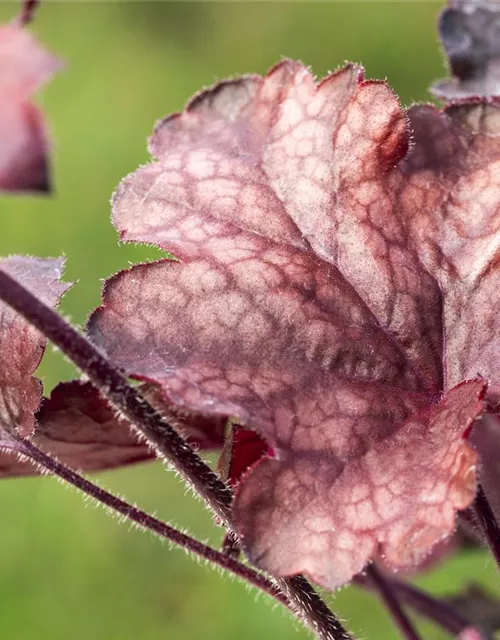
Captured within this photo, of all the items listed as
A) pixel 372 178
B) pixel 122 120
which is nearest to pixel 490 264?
pixel 372 178

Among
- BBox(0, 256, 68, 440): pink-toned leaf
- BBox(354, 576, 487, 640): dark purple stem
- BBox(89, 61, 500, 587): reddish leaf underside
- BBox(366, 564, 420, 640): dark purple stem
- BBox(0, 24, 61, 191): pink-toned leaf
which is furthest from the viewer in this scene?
BBox(354, 576, 487, 640): dark purple stem

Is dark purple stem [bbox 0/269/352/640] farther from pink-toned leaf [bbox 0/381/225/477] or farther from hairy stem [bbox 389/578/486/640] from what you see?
hairy stem [bbox 389/578/486/640]

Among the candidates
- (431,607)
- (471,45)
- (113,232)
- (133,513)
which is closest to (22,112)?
(133,513)

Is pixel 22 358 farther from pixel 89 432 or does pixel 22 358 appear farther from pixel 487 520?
pixel 487 520

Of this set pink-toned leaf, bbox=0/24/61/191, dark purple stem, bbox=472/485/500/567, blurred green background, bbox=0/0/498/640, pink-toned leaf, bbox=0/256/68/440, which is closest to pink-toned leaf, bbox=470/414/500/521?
dark purple stem, bbox=472/485/500/567

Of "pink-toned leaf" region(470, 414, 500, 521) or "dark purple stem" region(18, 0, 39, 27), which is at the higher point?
"dark purple stem" region(18, 0, 39, 27)

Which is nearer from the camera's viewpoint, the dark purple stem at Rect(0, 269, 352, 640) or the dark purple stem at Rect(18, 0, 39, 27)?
the dark purple stem at Rect(0, 269, 352, 640)

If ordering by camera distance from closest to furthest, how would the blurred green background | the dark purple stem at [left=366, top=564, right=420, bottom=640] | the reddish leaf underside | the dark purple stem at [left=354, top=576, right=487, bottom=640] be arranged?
the reddish leaf underside < the dark purple stem at [left=366, top=564, right=420, bottom=640] < the dark purple stem at [left=354, top=576, right=487, bottom=640] < the blurred green background
